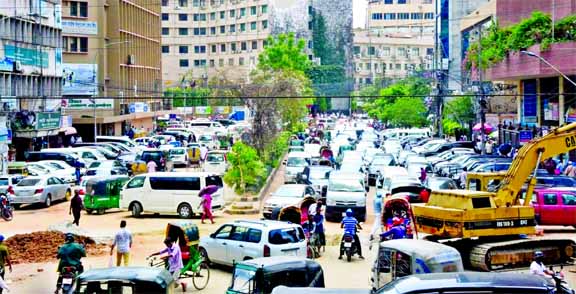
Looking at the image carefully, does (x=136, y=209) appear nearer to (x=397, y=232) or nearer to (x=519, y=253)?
(x=397, y=232)

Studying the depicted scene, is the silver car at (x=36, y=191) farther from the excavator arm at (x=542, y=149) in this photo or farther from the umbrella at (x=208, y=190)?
the excavator arm at (x=542, y=149)

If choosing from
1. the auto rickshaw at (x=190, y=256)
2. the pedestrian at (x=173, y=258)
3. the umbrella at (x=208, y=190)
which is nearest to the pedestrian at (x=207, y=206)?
the umbrella at (x=208, y=190)

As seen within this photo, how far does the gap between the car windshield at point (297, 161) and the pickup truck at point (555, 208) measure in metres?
20.1

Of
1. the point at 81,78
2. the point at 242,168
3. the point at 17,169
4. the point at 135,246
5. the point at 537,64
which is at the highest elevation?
the point at 81,78

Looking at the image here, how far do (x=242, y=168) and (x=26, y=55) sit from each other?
81.6ft

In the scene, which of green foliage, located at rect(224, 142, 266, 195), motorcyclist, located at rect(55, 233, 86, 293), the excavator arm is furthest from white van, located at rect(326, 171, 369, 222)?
motorcyclist, located at rect(55, 233, 86, 293)

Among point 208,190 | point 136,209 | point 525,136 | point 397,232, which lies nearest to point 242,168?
point 136,209

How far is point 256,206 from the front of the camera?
38.4 m

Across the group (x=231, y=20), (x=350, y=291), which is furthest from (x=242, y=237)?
(x=231, y=20)

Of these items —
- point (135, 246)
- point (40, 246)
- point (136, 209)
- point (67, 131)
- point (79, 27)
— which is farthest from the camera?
point (79, 27)

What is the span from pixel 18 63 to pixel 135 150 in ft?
34.9

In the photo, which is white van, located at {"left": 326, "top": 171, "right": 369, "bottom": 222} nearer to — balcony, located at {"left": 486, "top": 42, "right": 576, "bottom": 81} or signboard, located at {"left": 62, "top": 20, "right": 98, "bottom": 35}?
balcony, located at {"left": 486, "top": 42, "right": 576, "bottom": 81}

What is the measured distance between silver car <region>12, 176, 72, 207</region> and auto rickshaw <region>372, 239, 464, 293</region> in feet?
80.7

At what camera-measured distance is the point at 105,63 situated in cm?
8650
